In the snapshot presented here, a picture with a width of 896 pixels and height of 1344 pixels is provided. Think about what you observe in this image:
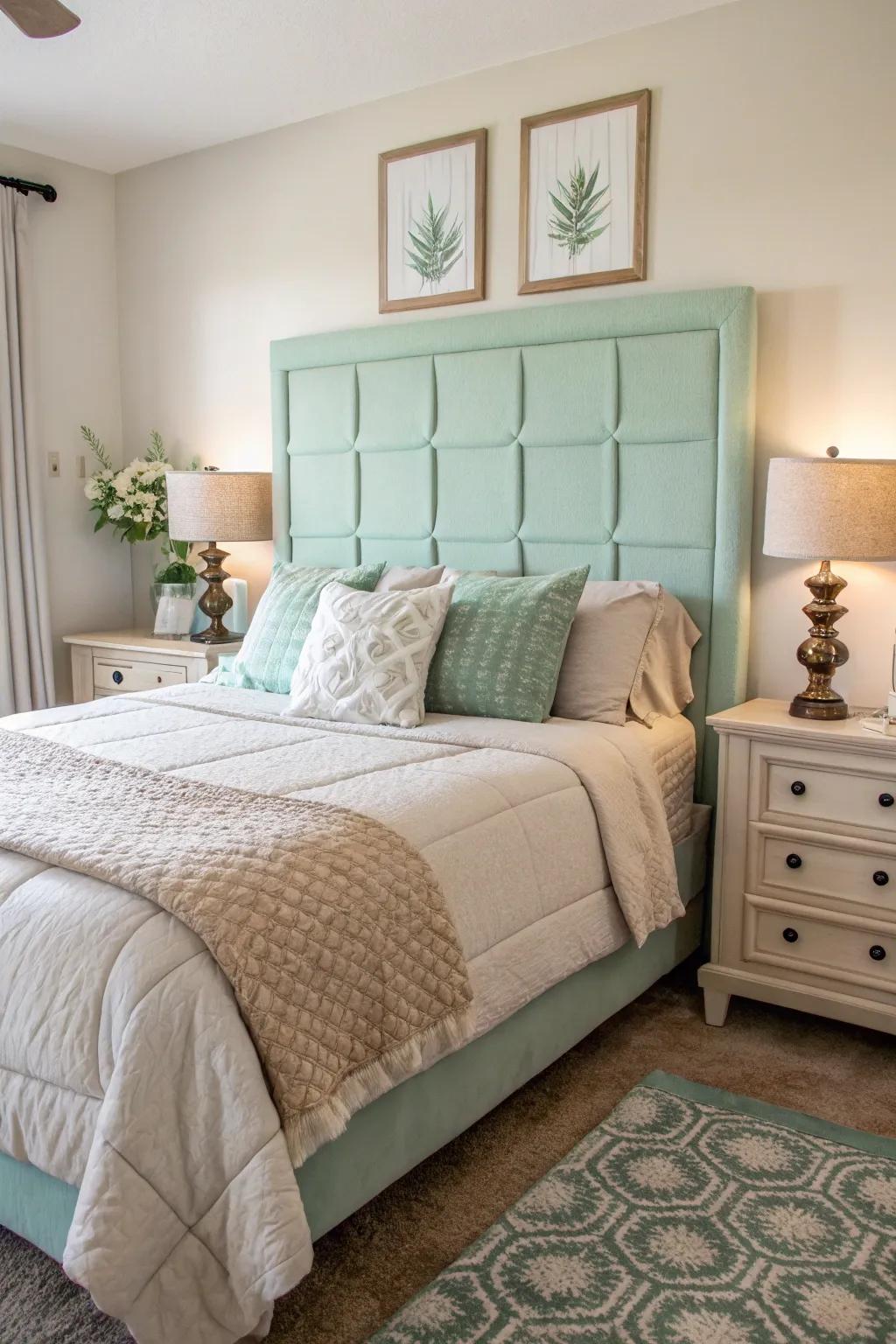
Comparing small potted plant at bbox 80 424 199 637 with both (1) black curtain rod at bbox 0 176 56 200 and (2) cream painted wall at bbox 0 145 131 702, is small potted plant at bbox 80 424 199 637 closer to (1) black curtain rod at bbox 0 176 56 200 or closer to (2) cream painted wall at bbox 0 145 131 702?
(2) cream painted wall at bbox 0 145 131 702

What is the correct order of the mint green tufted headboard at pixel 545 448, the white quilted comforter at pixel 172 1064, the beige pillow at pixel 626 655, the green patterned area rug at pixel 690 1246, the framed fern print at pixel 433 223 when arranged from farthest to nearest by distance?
1. the framed fern print at pixel 433 223
2. the mint green tufted headboard at pixel 545 448
3. the beige pillow at pixel 626 655
4. the green patterned area rug at pixel 690 1246
5. the white quilted comforter at pixel 172 1064

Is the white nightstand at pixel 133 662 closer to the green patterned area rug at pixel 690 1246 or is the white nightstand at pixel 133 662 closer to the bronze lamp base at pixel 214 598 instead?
the bronze lamp base at pixel 214 598

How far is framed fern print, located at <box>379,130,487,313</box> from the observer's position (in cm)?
348

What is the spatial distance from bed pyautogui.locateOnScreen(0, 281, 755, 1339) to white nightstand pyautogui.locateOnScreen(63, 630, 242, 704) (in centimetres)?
49

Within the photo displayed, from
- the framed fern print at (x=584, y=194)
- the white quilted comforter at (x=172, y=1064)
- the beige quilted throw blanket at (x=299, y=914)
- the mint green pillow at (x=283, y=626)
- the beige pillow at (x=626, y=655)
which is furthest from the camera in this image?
the mint green pillow at (x=283, y=626)

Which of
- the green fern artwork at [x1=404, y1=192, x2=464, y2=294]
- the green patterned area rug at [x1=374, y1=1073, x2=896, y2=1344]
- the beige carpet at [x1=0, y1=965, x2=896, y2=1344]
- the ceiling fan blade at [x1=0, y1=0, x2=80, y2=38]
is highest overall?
the ceiling fan blade at [x1=0, y1=0, x2=80, y2=38]

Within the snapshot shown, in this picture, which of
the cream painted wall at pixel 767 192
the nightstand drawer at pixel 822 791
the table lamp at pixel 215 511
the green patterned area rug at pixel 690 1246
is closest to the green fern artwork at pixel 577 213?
the cream painted wall at pixel 767 192

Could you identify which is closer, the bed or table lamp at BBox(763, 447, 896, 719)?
the bed

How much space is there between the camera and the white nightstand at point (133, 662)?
12.7ft

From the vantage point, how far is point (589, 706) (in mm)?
2865

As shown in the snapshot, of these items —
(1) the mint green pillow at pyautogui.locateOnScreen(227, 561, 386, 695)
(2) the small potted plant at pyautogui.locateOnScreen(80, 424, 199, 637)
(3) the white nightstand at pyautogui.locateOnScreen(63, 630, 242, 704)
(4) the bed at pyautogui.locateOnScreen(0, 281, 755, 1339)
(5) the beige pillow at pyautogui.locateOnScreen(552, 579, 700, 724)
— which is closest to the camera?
(4) the bed at pyautogui.locateOnScreen(0, 281, 755, 1339)

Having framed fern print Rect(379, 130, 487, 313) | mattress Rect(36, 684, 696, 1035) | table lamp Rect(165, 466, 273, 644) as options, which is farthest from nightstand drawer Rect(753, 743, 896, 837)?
table lamp Rect(165, 466, 273, 644)

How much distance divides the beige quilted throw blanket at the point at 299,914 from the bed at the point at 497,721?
0.09 meters

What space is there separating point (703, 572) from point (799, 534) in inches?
17.7
